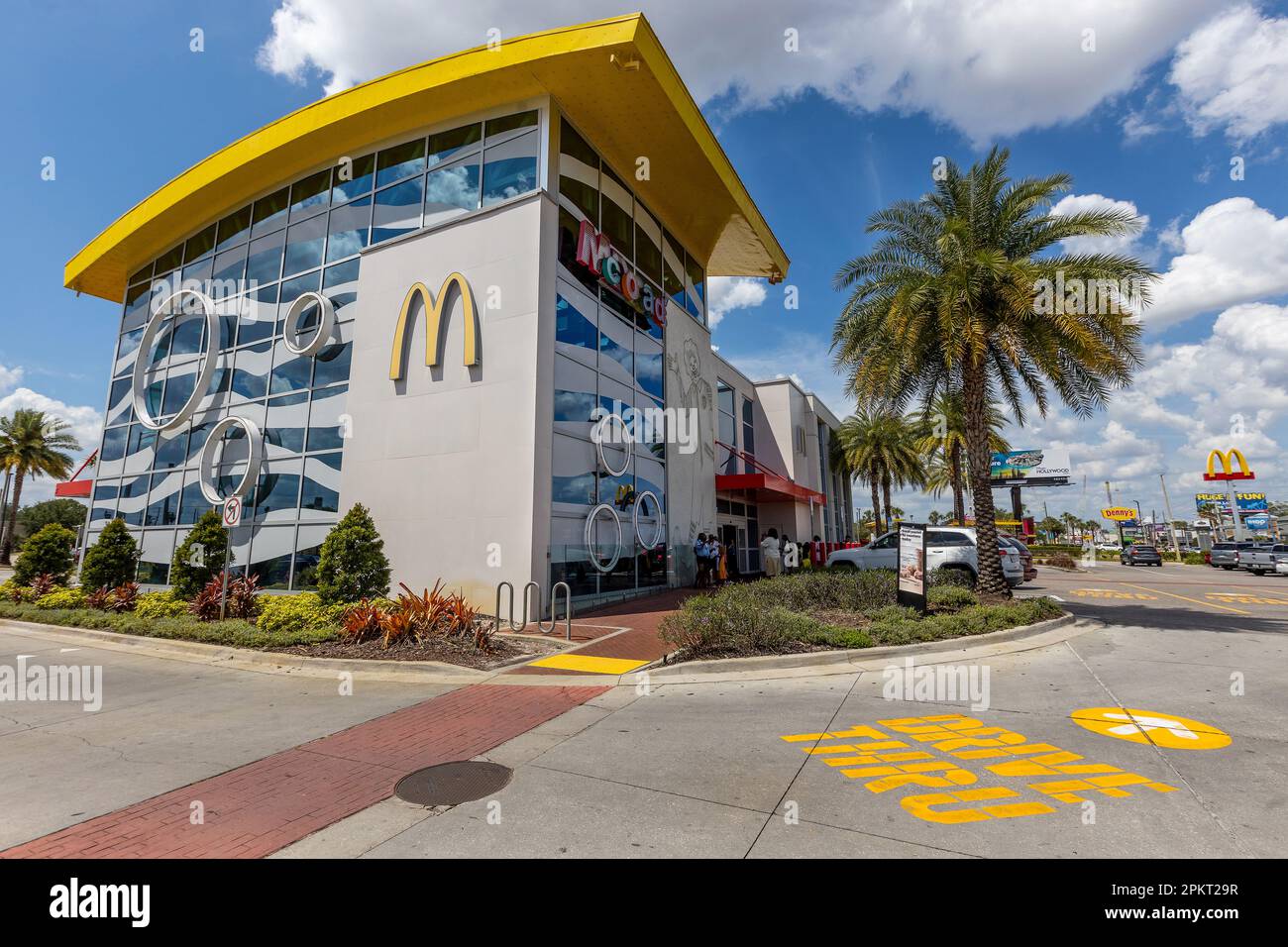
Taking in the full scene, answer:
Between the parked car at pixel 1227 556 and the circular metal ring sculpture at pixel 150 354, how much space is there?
54126mm

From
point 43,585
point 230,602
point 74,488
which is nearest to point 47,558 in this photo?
point 43,585

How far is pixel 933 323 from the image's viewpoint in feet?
48.5

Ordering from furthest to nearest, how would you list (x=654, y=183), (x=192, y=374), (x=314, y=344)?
(x=192, y=374), (x=654, y=183), (x=314, y=344)

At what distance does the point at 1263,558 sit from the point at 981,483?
3159 centimetres

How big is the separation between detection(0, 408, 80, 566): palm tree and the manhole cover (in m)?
59.1

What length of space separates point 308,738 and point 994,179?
17.4 m

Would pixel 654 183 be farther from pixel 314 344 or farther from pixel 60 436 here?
pixel 60 436

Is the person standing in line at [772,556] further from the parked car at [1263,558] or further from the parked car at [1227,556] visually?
the parked car at [1227,556]

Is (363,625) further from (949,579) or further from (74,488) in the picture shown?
(74,488)

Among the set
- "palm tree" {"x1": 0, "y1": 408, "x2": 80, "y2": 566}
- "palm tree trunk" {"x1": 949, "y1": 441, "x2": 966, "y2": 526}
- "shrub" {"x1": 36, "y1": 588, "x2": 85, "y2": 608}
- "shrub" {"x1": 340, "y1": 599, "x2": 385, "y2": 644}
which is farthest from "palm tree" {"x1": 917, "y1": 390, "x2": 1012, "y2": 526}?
"palm tree" {"x1": 0, "y1": 408, "x2": 80, "y2": 566}

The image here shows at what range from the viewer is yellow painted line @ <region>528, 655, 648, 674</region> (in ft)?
27.6

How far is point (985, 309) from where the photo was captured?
14.2 meters
